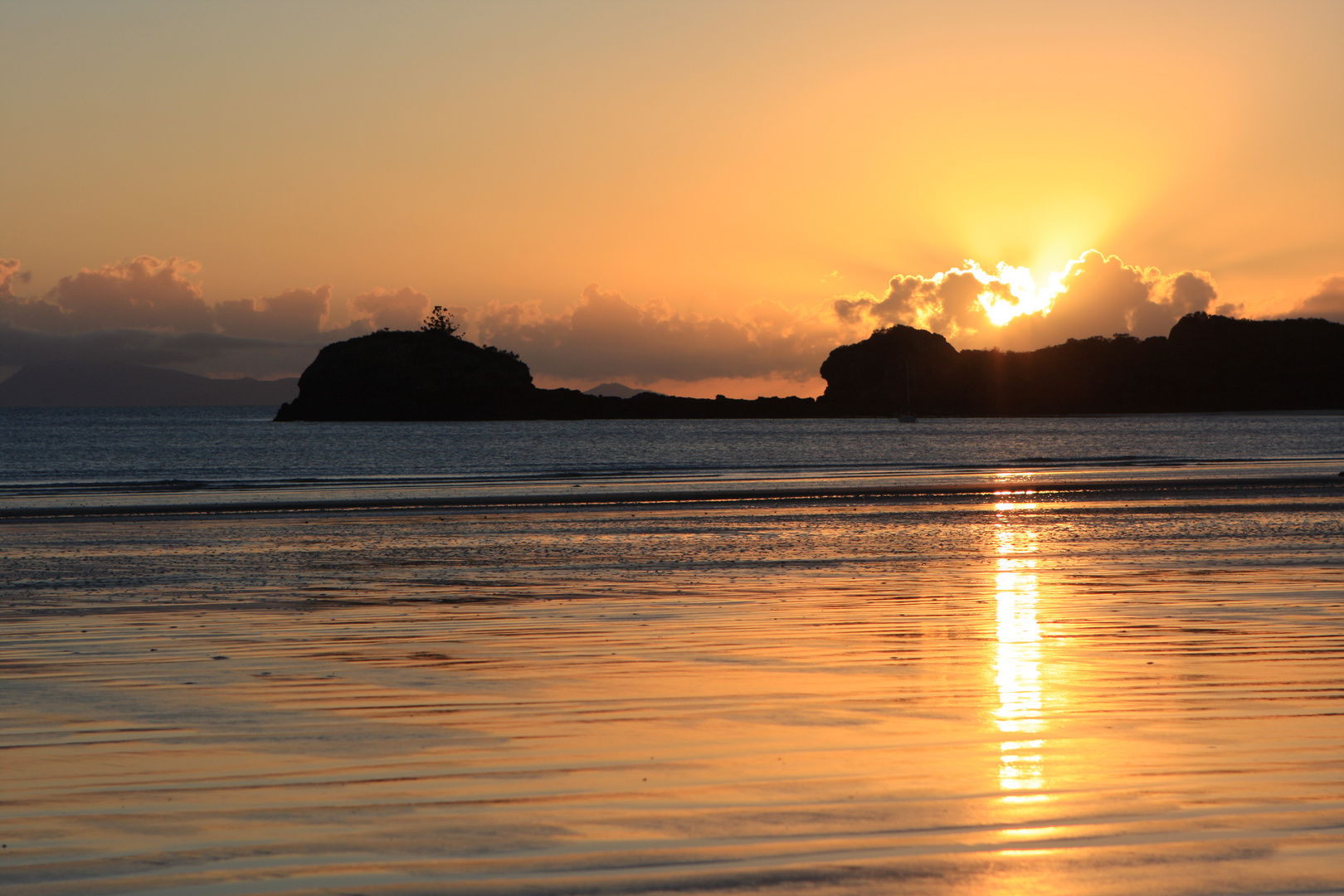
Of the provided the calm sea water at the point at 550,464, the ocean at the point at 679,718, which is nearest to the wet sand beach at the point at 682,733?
the ocean at the point at 679,718

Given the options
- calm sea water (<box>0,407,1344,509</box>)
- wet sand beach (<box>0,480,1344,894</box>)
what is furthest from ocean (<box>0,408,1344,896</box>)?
calm sea water (<box>0,407,1344,509</box>)

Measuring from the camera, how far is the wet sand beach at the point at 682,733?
4.82 metres

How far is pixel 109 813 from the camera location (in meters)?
5.53

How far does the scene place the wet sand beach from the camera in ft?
15.8

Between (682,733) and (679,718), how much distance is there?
39 cm

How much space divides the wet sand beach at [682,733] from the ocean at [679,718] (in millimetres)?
32

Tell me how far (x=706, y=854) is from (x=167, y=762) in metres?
3.38

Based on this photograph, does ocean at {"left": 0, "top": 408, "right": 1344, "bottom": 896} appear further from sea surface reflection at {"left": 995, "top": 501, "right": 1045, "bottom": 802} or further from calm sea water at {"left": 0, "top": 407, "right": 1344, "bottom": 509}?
calm sea water at {"left": 0, "top": 407, "right": 1344, "bottom": 509}

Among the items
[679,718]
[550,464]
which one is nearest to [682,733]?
[679,718]

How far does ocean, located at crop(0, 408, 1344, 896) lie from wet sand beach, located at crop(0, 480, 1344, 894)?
0.03 m

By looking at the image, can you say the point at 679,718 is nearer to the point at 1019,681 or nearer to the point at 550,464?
the point at 1019,681

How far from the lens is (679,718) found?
7.50m

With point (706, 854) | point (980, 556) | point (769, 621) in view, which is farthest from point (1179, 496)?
point (706, 854)

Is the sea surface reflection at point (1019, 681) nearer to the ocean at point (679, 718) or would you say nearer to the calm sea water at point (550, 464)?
the ocean at point (679, 718)
